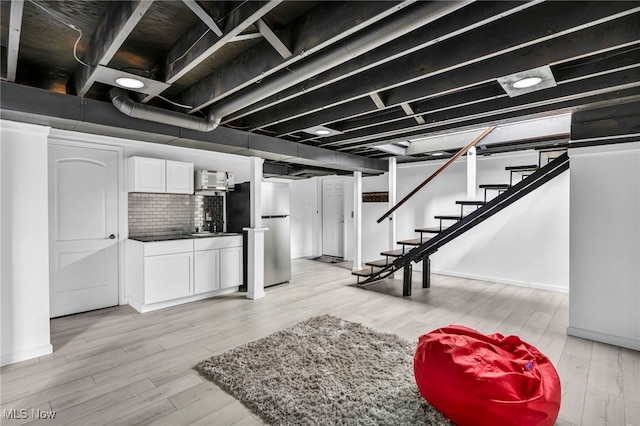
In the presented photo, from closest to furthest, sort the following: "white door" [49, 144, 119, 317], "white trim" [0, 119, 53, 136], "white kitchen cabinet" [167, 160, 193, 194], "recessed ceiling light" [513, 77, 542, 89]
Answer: "recessed ceiling light" [513, 77, 542, 89] < "white trim" [0, 119, 53, 136] < "white door" [49, 144, 119, 317] < "white kitchen cabinet" [167, 160, 193, 194]

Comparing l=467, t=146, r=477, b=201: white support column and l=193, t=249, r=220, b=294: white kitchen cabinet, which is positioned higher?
l=467, t=146, r=477, b=201: white support column

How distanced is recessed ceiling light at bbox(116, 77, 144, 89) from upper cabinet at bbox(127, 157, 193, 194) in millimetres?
1670

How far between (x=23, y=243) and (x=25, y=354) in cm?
103

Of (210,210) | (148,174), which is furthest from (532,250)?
(148,174)

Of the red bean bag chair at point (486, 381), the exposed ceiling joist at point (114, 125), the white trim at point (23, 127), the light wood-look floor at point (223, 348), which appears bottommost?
the light wood-look floor at point (223, 348)

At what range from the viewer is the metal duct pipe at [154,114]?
10.1 feet

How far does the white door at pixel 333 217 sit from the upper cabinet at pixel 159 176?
4.55 meters

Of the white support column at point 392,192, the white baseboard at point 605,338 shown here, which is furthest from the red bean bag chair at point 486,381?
the white support column at point 392,192

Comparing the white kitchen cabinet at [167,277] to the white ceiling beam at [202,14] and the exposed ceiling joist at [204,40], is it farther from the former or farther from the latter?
the white ceiling beam at [202,14]

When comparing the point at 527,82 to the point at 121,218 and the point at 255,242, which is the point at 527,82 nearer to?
the point at 255,242

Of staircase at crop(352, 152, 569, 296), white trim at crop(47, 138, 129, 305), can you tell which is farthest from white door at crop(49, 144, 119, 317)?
staircase at crop(352, 152, 569, 296)

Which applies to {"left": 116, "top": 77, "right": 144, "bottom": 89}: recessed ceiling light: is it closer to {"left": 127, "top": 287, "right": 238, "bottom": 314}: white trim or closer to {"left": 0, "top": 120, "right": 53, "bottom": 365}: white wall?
{"left": 0, "top": 120, "right": 53, "bottom": 365}: white wall

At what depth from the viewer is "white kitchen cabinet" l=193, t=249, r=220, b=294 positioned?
4.53 meters

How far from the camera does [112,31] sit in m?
2.03
